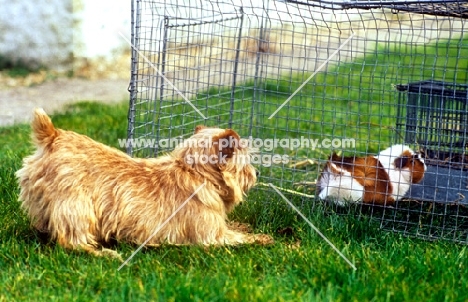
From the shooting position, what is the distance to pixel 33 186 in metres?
3.63

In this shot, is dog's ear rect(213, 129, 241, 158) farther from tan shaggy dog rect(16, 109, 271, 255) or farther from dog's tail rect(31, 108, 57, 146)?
dog's tail rect(31, 108, 57, 146)

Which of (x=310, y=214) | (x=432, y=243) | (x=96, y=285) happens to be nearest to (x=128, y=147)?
(x=310, y=214)

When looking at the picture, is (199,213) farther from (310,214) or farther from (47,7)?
(47,7)

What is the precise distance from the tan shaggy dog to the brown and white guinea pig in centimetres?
92

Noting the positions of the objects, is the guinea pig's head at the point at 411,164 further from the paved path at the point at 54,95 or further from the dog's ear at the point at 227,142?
the paved path at the point at 54,95

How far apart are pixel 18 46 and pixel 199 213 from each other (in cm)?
590

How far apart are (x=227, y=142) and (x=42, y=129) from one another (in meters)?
0.99

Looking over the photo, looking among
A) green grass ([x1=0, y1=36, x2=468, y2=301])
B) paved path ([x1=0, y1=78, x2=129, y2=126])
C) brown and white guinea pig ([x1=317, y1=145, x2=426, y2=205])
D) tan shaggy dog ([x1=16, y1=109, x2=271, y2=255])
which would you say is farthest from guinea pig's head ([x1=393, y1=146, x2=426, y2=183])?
paved path ([x1=0, y1=78, x2=129, y2=126])

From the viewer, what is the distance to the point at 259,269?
3.57m

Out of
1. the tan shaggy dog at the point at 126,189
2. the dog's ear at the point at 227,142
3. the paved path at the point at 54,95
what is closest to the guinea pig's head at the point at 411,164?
the tan shaggy dog at the point at 126,189

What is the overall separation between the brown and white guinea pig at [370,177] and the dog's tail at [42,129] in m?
1.83

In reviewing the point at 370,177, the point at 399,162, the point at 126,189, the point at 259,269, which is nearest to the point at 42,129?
the point at 126,189

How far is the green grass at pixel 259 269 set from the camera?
10.1 ft

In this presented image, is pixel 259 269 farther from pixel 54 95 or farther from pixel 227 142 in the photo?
pixel 54 95
